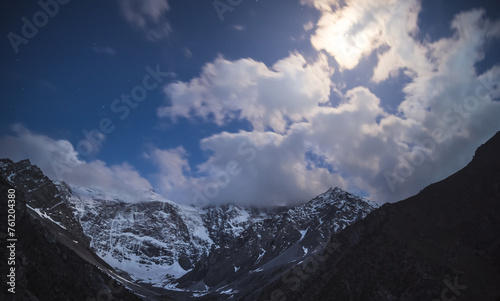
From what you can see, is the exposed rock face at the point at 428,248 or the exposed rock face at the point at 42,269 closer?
the exposed rock face at the point at 42,269

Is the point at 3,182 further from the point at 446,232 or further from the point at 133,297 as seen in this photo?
the point at 446,232

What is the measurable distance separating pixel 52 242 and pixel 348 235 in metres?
135

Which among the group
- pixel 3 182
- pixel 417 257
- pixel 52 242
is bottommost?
pixel 417 257

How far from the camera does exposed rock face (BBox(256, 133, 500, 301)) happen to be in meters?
99.4

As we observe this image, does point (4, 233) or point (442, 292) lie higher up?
point (4, 233)

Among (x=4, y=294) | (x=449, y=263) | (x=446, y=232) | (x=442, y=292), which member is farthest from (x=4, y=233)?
(x=446, y=232)

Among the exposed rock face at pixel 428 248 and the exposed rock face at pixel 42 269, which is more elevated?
the exposed rock face at pixel 42 269

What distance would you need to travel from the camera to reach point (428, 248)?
116 meters

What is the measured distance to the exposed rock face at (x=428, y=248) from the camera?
99375 mm

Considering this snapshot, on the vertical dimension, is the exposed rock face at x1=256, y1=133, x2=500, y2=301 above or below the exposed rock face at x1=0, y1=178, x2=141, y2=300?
below

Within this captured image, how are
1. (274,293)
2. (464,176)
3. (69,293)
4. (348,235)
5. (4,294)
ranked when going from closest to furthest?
1. (4,294)
2. (69,293)
3. (464,176)
4. (348,235)
5. (274,293)

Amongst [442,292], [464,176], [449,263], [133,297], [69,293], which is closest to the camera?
[442,292]

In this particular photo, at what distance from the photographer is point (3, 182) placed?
128m

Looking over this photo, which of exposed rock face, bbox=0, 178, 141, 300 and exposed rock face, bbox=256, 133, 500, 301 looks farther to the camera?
exposed rock face, bbox=256, 133, 500, 301
